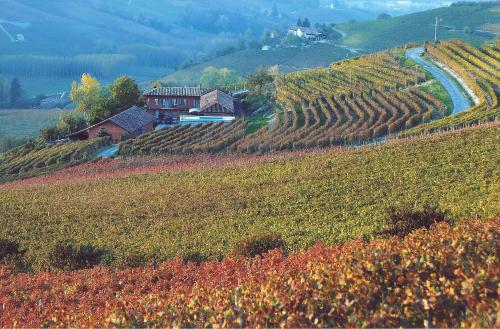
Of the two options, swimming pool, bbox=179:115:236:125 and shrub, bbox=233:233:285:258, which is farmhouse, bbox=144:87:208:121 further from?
shrub, bbox=233:233:285:258

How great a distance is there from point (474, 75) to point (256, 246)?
161 feet

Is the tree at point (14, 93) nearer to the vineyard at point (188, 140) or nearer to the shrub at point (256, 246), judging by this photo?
the vineyard at point (188, 140)

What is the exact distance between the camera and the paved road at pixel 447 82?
5056 centimetres

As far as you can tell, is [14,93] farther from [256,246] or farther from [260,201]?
[256,246]

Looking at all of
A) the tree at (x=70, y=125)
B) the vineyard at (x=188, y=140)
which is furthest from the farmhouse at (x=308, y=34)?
the vineyard at (x=188, y=140)

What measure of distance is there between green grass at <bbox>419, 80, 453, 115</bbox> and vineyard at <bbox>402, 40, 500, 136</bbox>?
2.36 m

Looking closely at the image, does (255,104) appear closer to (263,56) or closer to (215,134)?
(215,134)

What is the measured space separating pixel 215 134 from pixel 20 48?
163316mm

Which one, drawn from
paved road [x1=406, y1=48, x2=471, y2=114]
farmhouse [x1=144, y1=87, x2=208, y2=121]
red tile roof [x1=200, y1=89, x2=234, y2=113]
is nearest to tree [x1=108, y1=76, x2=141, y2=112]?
farmhouse [x1=144, y1=87, x2=208, y2=121]

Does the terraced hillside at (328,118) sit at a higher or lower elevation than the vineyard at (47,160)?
higher

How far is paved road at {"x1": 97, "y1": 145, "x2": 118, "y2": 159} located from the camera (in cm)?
4948

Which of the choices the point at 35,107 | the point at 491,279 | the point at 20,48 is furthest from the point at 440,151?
the point at 20,48

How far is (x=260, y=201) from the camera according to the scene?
2495cm

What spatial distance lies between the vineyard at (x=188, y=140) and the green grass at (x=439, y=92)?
57.8 ft
